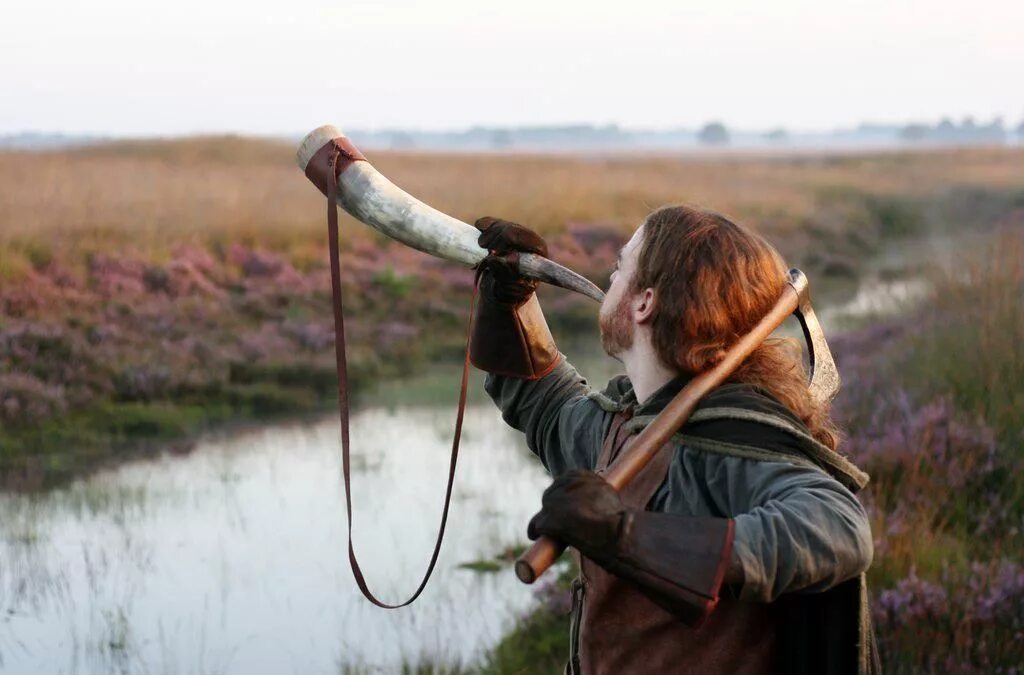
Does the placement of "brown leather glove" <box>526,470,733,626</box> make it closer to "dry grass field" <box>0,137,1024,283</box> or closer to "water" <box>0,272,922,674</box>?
"dry grass field" <box>0,137,1024,283</box>

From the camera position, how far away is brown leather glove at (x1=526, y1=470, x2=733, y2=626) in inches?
78.7

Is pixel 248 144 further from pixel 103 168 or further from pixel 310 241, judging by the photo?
pixel 310 241

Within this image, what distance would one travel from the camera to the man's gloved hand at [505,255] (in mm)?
2984

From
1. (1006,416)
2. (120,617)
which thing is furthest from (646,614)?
(1006,416)

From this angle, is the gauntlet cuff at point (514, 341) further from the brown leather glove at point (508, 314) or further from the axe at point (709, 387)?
the axe at point (709, 387)

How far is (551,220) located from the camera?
2017cm

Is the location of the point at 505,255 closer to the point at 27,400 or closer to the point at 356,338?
the point at 27,400

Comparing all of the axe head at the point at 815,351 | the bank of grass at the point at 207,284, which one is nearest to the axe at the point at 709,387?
the axe head at the point at 815,351


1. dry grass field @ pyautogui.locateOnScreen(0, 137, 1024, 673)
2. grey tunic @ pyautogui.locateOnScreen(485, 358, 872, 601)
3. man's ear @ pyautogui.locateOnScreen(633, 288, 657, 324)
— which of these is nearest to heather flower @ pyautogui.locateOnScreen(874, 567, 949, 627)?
dry grass field @ pyautogui.locateOnScreen(0, 137, 1024, 673)

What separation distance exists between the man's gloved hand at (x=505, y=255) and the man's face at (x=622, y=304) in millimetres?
361

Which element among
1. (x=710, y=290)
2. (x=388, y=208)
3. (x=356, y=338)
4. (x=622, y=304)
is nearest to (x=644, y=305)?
(x=622, y=304)

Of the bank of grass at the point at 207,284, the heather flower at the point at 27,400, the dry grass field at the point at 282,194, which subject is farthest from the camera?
the dry grass field at the point at 282,194

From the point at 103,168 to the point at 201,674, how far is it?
15727mm

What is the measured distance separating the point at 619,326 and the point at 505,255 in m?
0.46
